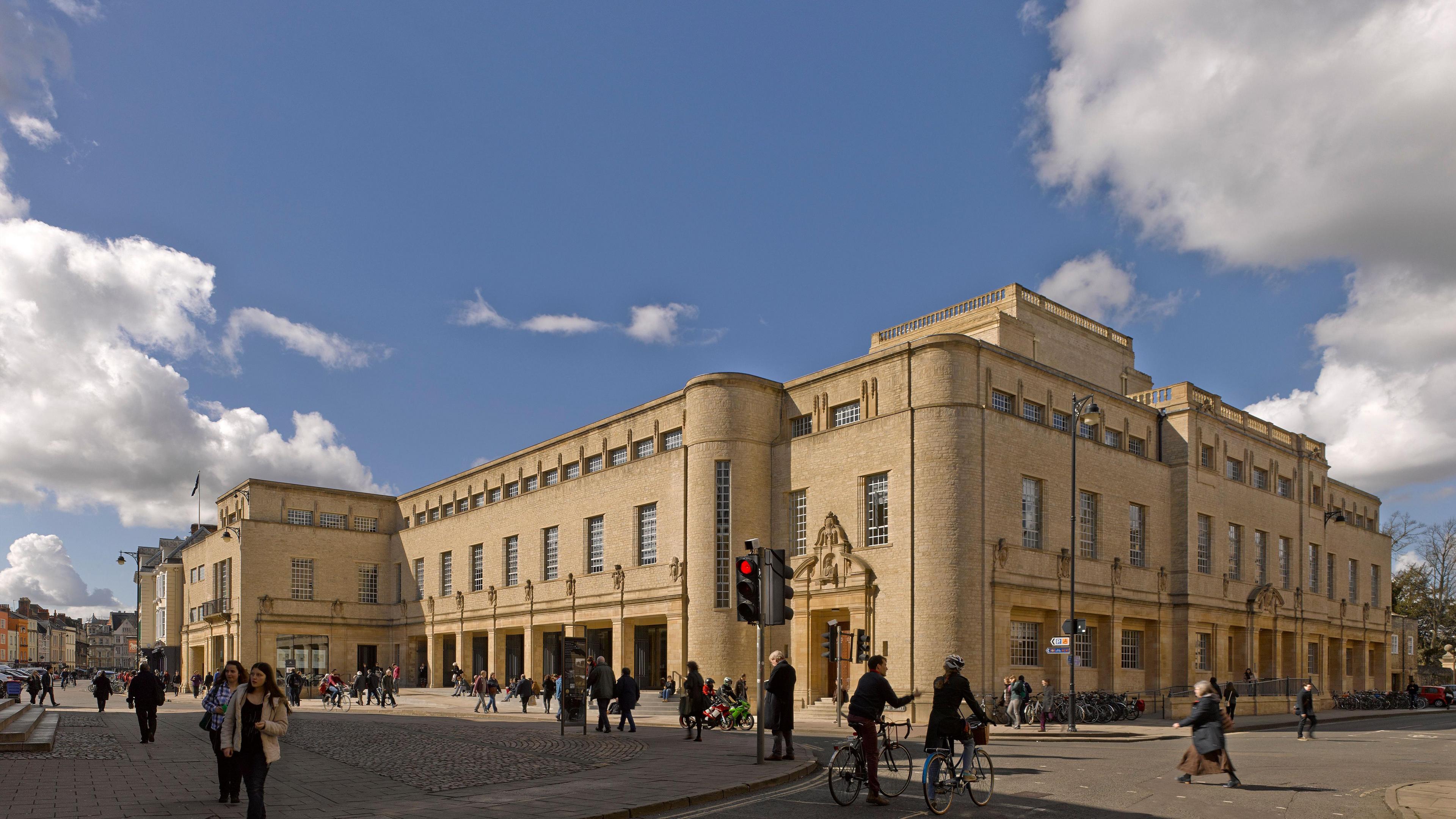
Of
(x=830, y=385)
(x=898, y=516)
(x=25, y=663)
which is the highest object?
(x=830, y=385)

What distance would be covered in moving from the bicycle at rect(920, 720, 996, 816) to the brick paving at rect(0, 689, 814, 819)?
3.13 meters

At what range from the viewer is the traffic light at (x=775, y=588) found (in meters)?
16.3

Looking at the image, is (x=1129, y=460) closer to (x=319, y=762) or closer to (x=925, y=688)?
(x=925, y=688)

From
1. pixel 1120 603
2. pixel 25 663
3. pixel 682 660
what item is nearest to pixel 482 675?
pixel 682 660

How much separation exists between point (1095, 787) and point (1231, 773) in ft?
6.33

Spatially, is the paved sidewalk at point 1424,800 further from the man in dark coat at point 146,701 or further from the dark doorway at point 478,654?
the dark doorway at point 478,654

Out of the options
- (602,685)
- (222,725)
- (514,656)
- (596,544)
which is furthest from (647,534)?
(222,725)

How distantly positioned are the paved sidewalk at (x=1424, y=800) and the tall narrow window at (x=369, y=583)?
61.7 meters

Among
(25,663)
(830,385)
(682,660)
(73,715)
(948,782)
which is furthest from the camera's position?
(25,663)

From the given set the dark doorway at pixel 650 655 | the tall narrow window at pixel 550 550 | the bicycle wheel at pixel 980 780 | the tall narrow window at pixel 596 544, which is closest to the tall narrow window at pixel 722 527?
the dark doorway at pixel 650 655

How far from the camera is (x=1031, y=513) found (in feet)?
122

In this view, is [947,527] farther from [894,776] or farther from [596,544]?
[894,776]

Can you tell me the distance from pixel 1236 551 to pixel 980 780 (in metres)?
38.8

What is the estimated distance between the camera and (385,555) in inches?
2702
